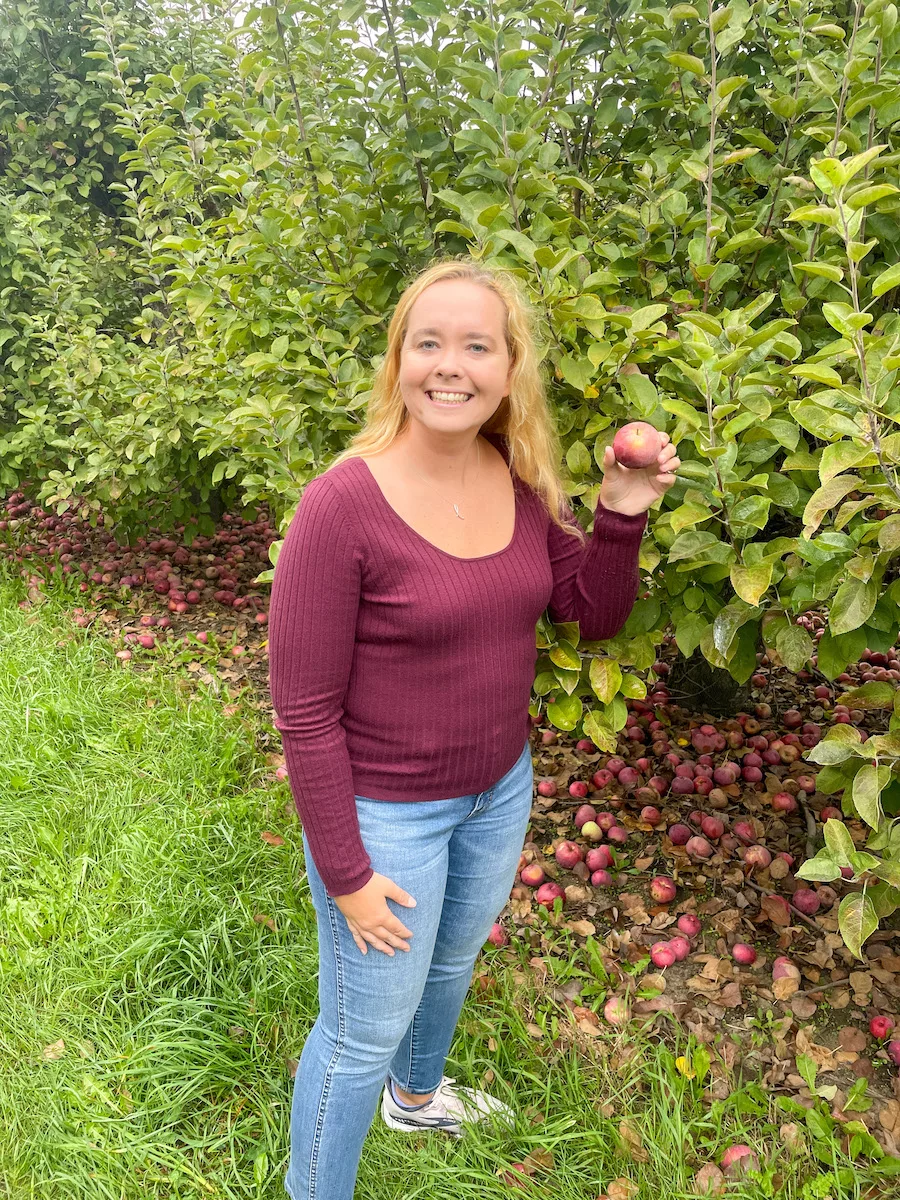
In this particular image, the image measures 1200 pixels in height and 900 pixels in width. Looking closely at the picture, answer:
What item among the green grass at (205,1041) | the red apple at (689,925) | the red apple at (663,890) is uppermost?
the red apple at (663,890)

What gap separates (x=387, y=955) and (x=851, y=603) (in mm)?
1046

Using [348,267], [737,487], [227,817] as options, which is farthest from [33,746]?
[737,487]

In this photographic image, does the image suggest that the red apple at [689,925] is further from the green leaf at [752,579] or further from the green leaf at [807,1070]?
the green leaf at [752,579]

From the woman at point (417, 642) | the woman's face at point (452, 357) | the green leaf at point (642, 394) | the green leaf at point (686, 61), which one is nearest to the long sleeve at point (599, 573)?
the woman at point (417, 642)

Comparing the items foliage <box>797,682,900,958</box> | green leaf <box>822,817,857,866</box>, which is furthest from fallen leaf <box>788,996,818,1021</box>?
green leaf <box>822,817,857,866</box>

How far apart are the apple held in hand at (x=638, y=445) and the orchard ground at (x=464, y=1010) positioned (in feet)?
5.02

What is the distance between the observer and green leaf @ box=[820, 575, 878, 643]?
4.91 feet

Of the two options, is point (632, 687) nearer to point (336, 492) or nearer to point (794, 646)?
point (794, 646)

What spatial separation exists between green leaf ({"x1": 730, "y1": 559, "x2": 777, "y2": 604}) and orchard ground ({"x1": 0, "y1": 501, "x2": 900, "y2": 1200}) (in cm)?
127

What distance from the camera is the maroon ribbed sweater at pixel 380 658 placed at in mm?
1329

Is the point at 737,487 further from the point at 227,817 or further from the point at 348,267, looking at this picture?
the point at 227,817

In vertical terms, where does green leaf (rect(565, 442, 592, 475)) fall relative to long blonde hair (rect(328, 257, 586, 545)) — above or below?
below

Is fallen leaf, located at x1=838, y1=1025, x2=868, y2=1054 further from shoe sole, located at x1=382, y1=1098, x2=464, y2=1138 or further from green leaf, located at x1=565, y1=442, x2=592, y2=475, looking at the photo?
green leaf, located at x1=565, y1=442, x2=592, y2=475

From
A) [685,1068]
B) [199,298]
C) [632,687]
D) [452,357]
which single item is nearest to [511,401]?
[452,357]
